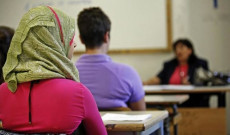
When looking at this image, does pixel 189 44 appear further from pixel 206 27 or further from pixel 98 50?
pixel 98 50

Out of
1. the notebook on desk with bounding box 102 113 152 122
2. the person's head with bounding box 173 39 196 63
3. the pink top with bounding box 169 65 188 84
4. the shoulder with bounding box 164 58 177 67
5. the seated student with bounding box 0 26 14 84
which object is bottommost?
the pink top with bounding box 169 65 188 84

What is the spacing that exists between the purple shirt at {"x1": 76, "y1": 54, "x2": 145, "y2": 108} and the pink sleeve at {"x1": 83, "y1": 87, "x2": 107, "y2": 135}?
29.2 inches

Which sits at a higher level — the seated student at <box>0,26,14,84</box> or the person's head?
the seated student at <box>0,26,14,84</box>

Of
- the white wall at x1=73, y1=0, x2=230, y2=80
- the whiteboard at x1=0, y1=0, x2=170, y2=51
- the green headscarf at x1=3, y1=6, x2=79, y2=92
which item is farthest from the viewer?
the whiteboard at x1=0, y1=0, x2=170, y2=51

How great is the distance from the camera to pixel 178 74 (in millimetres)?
5109

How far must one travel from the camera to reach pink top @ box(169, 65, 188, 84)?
5047 mm

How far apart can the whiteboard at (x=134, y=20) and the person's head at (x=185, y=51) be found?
13.5 inches

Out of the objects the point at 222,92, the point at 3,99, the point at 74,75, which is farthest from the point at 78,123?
the point at 222,92

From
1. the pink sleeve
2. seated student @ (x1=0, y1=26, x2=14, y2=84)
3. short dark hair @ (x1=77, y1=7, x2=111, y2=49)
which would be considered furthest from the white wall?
the pink sleeve

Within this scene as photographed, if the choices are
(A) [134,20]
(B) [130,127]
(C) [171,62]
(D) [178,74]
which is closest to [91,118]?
(B) [130,127]

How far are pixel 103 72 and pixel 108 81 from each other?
6 cm

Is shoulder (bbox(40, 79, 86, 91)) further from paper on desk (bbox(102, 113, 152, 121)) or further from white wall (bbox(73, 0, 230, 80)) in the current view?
white wall (bbox(73, 0, 230, 80))

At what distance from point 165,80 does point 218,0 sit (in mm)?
1270

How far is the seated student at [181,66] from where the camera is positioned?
4.97 metres
